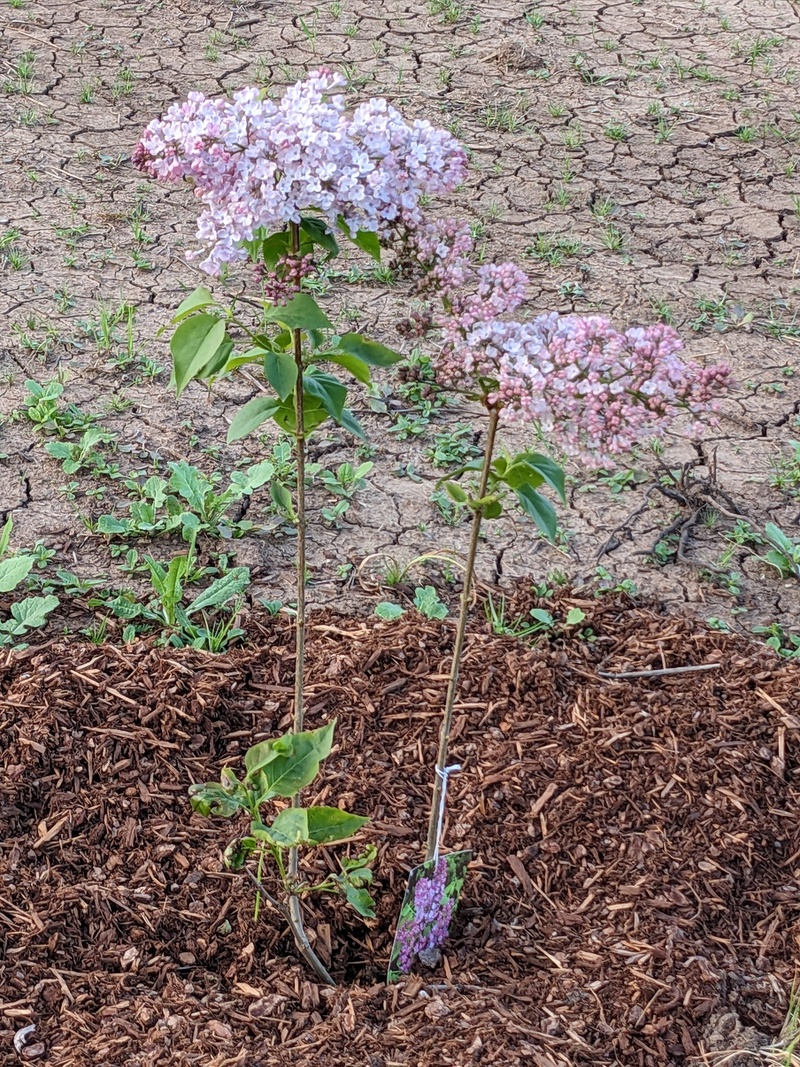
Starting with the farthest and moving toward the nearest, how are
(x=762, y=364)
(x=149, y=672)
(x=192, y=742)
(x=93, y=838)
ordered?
(x=762, y=364)
(x=149, y=672)
(x=192, y=742)
(x=93, y=838)

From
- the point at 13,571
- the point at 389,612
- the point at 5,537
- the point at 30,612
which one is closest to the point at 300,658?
the point at 389,612

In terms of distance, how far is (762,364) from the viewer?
416 cm

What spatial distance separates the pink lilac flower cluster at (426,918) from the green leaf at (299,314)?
3.11ft

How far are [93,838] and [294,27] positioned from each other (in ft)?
18.2

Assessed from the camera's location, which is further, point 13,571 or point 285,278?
Answer: point 13,571

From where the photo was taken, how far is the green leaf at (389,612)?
2.87 meters

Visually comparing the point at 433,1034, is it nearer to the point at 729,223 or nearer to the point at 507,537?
the point at 507,537

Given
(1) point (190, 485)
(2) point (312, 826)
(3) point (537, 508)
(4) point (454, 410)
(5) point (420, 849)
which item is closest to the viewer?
(3) point (537, 508)

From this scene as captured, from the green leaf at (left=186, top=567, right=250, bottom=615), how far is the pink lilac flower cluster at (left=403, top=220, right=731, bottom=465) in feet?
4.68

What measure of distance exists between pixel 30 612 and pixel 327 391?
1392mm

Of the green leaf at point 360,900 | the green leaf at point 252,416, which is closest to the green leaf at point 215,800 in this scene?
the green leaf at point 360,900

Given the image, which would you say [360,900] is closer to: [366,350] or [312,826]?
[312,826]

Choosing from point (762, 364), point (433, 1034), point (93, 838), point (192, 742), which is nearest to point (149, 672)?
point (192, 742)

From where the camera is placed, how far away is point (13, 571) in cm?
287
